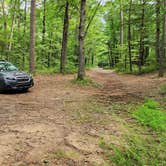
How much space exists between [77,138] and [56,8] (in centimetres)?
1791

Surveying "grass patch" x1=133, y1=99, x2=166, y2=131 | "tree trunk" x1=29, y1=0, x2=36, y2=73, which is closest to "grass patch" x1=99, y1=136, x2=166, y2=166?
"grass patch" x1=133, y1=99, x2=166, y2=131

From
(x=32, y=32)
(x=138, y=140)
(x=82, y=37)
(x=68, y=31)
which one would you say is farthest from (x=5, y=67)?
(x=68, y=31)

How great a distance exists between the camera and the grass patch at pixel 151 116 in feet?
23.8

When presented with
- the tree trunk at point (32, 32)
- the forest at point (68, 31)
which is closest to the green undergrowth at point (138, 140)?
the forest at point (68, 31)

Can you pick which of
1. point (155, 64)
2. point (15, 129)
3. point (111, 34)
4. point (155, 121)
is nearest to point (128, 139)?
point (155, 121)

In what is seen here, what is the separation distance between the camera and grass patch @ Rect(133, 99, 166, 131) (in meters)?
7.24

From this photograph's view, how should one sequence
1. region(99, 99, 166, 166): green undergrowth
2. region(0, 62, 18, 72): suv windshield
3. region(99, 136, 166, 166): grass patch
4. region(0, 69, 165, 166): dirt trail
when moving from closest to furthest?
region(0, 69, 165, 166): dirt trail < region(99, 136, 166, 166): grass patch < region(99, 99, 166, 166): green undergrowth < region(0, 62, 18, 72): suv windshield

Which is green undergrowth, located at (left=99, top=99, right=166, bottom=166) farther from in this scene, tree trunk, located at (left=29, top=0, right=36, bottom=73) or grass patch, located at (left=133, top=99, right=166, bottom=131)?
tree trunk, located at (left=29, top=0, right=36, bottom=73)

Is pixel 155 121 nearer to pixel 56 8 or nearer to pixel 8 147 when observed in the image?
pixel 8 147

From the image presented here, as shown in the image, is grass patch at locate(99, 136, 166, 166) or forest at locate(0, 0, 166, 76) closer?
grass patch at locate(99, 136, 166, 166)

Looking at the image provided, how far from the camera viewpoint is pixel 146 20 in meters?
22.9

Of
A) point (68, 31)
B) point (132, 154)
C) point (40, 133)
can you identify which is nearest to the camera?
point (132, 154)

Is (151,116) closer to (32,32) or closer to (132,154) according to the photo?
(132,154)

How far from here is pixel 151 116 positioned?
8.05 metres
